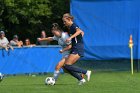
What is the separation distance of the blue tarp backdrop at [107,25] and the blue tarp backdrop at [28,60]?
1613mm

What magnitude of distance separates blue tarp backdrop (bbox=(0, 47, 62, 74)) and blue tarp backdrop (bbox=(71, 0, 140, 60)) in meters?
1.61

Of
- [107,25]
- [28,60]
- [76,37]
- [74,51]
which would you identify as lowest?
[28,60]

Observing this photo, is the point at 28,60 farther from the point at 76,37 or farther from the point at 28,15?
the point at 28,15

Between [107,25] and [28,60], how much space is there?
3.69m

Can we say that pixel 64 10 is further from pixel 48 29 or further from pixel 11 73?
pixel 11 73

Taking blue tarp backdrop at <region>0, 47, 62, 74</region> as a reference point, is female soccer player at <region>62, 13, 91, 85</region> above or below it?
above

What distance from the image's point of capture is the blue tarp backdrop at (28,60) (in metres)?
21.6

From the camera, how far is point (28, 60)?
21.9m

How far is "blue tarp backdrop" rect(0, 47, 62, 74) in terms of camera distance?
70.8ft

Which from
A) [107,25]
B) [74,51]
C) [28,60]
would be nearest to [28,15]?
[107,25]

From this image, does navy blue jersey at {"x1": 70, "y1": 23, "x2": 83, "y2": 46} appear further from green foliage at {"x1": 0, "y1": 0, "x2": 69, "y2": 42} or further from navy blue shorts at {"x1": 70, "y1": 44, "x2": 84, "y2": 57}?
green foliage at {"x1": 0, "y1": 0, "x2": 69, "y2": 42}

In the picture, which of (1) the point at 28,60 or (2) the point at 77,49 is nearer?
(2) the point at 77,49

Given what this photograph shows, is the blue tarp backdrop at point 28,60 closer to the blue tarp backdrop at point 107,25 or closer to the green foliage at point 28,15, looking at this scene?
the blue tarp backdrop at point 107,25

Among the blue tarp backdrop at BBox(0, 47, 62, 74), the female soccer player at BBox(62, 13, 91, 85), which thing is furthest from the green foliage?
the female soccer player at BBox(62, 13, 91, 85)
